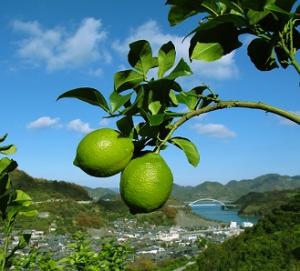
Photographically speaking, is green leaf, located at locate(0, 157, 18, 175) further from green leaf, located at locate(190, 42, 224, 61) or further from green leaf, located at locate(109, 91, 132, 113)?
green leaf, located at locate(190, 42, 224, 61)

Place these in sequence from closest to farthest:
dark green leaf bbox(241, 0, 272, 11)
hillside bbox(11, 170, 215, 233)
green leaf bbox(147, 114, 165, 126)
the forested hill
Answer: dark green leaf bbox(241, 0, 272, 11), green leaf bbox(147, 114, 165, 126), hillside bbox(11, 170, 215, 233), the forested hill

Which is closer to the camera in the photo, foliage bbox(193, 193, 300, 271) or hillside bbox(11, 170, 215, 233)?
foliage bbox(193, 193, 300, 271)

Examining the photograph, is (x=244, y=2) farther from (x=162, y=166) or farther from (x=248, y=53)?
(x=162, y=166)

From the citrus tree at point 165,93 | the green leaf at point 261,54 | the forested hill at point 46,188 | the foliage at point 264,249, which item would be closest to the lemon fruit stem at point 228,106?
the citrus tree at point 165,93

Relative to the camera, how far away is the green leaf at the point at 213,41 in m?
1.18

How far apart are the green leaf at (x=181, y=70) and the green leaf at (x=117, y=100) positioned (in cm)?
13

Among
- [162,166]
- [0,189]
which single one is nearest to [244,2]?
[162,166]

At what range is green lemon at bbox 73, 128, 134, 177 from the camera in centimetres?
127

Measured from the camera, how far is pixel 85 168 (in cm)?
133

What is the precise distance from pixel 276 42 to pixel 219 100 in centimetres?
22

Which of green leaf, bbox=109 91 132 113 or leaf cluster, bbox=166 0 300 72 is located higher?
leaf cluster, bbox=166 0 300 72

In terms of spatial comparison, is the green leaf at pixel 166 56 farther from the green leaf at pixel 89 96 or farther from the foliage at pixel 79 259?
the foliage at pixel 79 259

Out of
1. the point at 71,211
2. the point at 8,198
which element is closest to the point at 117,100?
the point at 8,198

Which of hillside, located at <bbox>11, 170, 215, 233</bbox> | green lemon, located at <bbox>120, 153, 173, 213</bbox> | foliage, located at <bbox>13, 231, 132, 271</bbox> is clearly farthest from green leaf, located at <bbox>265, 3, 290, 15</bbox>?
hillside, located at <bbox>11, 170, 215, 233</bbox>
